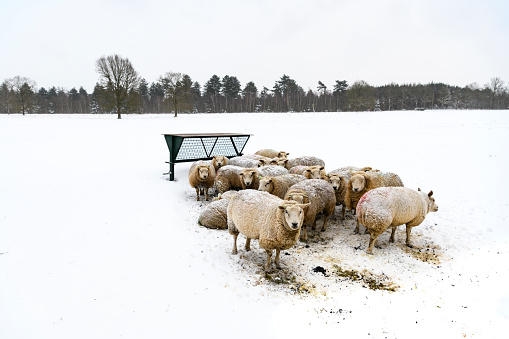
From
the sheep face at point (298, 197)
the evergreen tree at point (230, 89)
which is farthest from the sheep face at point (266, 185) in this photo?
the evergreen tree at point (230, 89)

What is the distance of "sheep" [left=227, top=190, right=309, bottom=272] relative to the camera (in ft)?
16.8

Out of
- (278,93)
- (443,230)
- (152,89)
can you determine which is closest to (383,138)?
(443,230)

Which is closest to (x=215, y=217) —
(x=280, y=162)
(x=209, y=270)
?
(x=209, y=270)

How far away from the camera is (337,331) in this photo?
4.09 meters

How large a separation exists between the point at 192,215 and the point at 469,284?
6.72m

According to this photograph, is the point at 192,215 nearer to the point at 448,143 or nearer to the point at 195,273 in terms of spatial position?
the point at 195,273

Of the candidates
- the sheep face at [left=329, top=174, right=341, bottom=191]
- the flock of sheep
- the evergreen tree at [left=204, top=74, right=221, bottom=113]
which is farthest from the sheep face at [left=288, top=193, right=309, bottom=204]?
the evergreen tree at [left=204, top=74, right=221, bottom=113]

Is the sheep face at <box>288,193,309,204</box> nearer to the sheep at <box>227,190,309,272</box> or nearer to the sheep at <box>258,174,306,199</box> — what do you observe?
the sheep at <box>227,190,309,272</box>

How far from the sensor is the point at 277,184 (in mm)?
8031

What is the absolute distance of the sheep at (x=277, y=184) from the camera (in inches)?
304

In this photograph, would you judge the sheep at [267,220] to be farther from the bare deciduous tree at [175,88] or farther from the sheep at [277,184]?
the bare deciduous tree at [175,88]

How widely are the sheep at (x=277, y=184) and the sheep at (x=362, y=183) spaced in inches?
62.2

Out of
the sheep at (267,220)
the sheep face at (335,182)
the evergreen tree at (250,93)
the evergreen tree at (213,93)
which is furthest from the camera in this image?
the evergreen tree at (250,93)

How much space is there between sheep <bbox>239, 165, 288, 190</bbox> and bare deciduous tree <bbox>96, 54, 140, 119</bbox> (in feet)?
110
